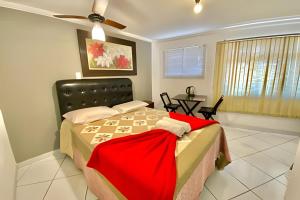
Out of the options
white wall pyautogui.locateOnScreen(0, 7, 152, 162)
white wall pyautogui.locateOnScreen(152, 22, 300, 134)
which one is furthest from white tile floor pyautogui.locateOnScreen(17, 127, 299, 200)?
white wall pyautogui.locateOnScreen(152, 22, 300, 134)

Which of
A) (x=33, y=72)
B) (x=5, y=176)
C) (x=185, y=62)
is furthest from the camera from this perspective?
(x=185, y=62)

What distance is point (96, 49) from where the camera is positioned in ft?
7.97

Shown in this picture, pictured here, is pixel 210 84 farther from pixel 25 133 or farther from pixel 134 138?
pixel 25 133

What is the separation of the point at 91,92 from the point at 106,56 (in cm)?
80

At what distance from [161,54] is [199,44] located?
1.13 m

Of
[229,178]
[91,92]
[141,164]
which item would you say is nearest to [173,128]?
[141,164]

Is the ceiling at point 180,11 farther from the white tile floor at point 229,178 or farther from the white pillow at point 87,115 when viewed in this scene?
the white tile floor at point 229,178

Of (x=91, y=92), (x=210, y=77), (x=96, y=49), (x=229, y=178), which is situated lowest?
(x=229, y=178)

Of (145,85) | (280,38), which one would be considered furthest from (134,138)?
(280,38)

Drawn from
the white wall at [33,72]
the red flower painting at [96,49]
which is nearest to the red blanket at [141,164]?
the white wall at [33,72]

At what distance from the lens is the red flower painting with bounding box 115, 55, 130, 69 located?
2.81m

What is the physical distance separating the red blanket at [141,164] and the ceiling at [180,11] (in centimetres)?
178

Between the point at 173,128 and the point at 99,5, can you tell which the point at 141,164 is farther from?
the point at 99,5

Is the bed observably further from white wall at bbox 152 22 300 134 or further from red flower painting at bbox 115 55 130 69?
white wall at bbox 152 22 300 134
